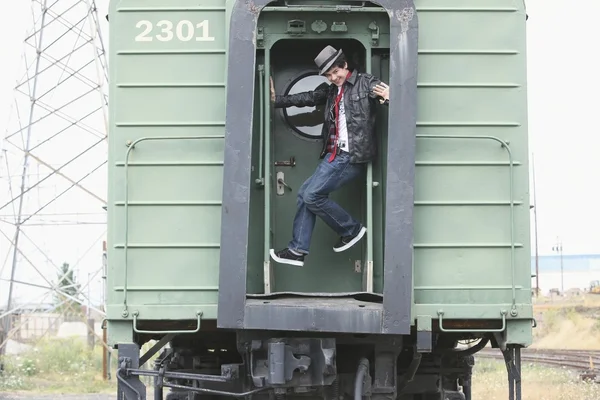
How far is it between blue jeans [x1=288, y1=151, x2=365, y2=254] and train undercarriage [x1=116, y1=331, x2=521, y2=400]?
723 mm

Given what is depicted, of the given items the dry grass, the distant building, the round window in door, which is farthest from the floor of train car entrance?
the distant building

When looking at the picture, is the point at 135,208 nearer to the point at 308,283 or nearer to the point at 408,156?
the point at 308,283

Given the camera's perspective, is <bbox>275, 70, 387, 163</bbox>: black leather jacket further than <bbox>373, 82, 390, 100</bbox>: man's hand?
Result: Yes

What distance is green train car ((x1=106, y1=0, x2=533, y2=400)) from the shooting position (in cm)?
686

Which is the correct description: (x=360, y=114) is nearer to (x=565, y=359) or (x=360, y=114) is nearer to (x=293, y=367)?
(x=293, y=367)

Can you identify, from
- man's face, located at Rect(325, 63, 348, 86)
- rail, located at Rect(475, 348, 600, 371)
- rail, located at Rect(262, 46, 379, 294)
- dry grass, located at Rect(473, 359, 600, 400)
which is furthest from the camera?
rail, located at Rect(475, 348, 600, 371)

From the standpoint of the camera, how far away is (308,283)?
24.5ft

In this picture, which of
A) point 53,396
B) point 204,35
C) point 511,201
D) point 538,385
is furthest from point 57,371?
point 511,201

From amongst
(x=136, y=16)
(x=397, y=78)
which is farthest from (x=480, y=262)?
(x=136, y=16)

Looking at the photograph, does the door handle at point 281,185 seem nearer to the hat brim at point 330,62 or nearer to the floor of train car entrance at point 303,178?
the floor of train car entrance at point 303,178

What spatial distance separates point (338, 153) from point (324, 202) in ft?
1.15

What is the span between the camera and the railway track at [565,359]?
1878cm

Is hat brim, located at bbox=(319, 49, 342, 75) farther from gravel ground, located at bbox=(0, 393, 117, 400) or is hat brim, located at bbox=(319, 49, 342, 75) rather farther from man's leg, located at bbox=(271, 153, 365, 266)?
gravel ground, located at bbox=(0, 393, 117, 400)

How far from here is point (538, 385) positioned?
16797 millimetres
